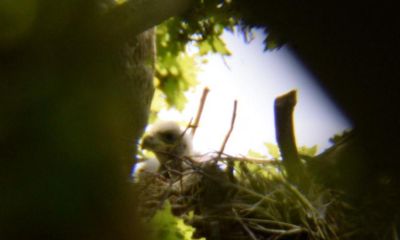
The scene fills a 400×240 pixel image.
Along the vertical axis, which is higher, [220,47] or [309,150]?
[220,47]

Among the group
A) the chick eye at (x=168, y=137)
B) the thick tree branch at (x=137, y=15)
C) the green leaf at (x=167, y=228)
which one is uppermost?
the chick eye at (x=168, y=137)

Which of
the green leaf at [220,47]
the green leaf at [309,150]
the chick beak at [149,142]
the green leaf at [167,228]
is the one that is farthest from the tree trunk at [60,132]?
the chick beak at [149,142]

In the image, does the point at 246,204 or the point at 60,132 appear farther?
the point at 246,204

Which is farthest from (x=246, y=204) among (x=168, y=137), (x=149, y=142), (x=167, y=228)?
(x=168, y=137)

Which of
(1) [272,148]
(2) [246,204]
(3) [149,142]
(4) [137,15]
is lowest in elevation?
(2) [246,204]

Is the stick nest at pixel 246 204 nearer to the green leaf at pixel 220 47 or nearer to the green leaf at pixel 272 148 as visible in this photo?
the green leaf at pixel 272 148

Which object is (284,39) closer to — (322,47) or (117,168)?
(322,47)

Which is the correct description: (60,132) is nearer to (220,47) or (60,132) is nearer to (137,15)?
(137,15)

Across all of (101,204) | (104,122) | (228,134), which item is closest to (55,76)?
(104,122)

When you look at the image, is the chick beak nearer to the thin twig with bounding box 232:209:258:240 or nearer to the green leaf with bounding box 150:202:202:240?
the thin twig with bounding box 232:209:258:240
